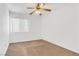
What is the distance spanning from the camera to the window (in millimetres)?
1460

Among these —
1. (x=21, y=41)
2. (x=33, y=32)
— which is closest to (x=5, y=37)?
(x=21, y=41)

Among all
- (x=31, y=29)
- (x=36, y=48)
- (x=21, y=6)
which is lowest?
(x=36, y=48)

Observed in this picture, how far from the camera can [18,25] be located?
151 centimetres

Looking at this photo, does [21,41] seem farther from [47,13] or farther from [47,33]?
[47,13]

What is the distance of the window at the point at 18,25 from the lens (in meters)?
1.46

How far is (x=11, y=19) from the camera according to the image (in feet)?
4.77

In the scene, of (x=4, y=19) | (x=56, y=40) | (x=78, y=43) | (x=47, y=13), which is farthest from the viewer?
(x=78, y=43)

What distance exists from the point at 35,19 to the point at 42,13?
5.5 inches

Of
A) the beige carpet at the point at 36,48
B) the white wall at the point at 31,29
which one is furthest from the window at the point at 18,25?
the beige carpet at the point at 36,48

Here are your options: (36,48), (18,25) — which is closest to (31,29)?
(18,25)

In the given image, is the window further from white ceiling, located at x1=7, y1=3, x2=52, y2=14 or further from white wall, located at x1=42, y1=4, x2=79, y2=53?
white wall, located at x1=42, y1=4, x2=79, y2=53

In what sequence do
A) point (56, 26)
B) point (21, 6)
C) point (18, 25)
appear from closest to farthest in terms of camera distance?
point (21, 6), point (18, 25), point (56, 26)

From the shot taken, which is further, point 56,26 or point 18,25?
point 56,26

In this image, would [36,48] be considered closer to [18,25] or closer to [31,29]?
[31,29]
